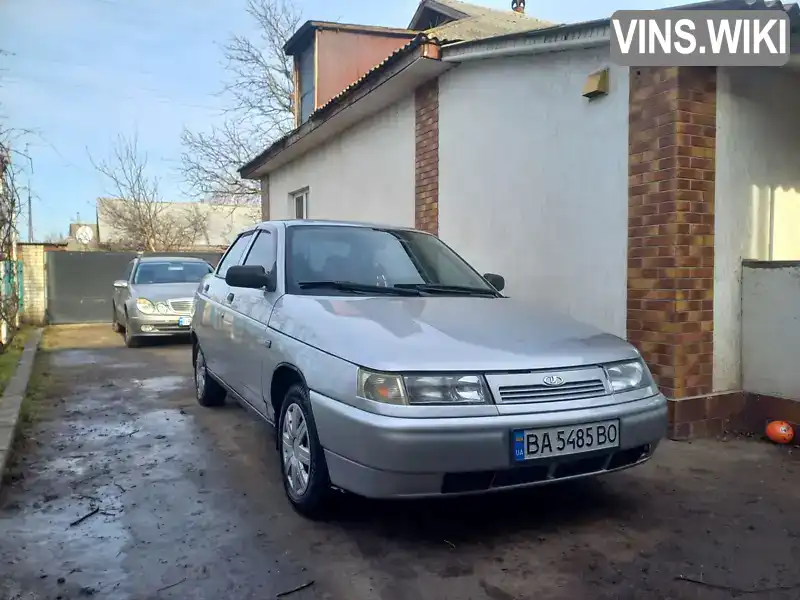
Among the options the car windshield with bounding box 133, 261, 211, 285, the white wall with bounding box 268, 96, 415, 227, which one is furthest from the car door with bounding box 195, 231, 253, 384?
the car windshield with bounding box 133, 261, 211, 285

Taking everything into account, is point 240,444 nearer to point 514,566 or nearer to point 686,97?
point 514,566

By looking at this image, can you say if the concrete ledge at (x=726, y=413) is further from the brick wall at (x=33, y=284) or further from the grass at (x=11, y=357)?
the brick wall at (x=33, y=284)

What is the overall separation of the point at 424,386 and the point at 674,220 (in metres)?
2.85

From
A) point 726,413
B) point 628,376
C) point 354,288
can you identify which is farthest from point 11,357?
point 726,413

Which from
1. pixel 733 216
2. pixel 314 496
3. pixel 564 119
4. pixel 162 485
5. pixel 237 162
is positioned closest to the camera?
pixel 314 496

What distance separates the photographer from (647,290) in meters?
5.01

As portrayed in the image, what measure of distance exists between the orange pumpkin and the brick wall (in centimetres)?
1487

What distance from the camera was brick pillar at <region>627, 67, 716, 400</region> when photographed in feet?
15.7

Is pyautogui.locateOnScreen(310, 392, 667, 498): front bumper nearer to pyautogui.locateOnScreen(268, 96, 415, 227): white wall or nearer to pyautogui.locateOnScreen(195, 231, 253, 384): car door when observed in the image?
pyautogui.locateOnScreen(195, 231, 253, 384): car door

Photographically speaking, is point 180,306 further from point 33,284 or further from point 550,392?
point 550,392

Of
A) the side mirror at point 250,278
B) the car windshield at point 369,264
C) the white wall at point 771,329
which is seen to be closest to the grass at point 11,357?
the side mirror at point 250,278

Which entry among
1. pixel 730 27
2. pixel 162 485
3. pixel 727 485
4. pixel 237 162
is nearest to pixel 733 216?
pixel 730 27

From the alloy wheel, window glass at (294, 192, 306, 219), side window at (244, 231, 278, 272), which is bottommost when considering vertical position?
the alloy wheel

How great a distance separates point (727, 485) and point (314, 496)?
2535mm
